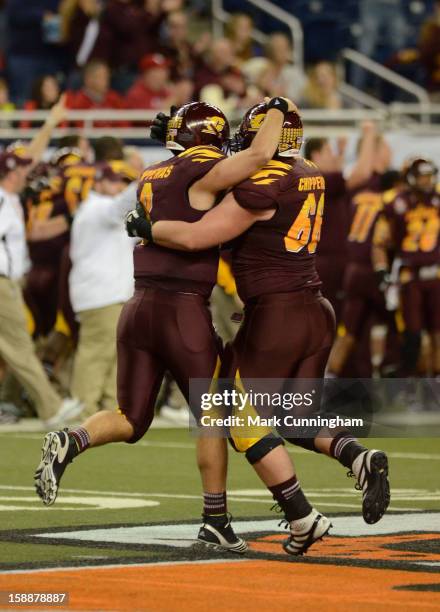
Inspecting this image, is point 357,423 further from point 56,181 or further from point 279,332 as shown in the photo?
point 56,181

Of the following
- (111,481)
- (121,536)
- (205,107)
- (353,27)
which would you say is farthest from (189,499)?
(353,27)

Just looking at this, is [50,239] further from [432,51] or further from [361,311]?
[432,51]

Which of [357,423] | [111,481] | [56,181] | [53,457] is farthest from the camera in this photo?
[56,181]

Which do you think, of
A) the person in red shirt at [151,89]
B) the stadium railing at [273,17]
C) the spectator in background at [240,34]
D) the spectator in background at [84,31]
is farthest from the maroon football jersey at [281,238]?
the stadium railing at [273,17]

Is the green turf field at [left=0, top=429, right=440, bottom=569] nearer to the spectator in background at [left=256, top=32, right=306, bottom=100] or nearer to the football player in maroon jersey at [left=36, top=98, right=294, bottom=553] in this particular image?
the football player in maroon jersey at [left=36, top=98, right=294, bottom=553]

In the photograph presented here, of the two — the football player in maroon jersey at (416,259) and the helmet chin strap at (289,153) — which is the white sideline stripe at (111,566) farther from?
the football player in maroon jersey at (416,259)

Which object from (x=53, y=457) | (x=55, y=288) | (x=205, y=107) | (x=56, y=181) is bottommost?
(x=55, y=288)

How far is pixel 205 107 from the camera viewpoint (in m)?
7.54

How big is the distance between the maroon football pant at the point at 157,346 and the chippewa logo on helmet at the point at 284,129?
72 cm

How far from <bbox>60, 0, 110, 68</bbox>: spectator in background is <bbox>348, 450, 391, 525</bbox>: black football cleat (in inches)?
512

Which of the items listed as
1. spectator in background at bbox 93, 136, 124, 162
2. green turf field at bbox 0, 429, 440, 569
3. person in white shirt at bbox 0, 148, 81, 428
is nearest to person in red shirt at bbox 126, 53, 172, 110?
spectator in background at bbox 93, 136, 124, 162

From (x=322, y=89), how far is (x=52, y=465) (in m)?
12.8

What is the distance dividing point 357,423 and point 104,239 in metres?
5.79

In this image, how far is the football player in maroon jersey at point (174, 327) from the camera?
24.0 ft
